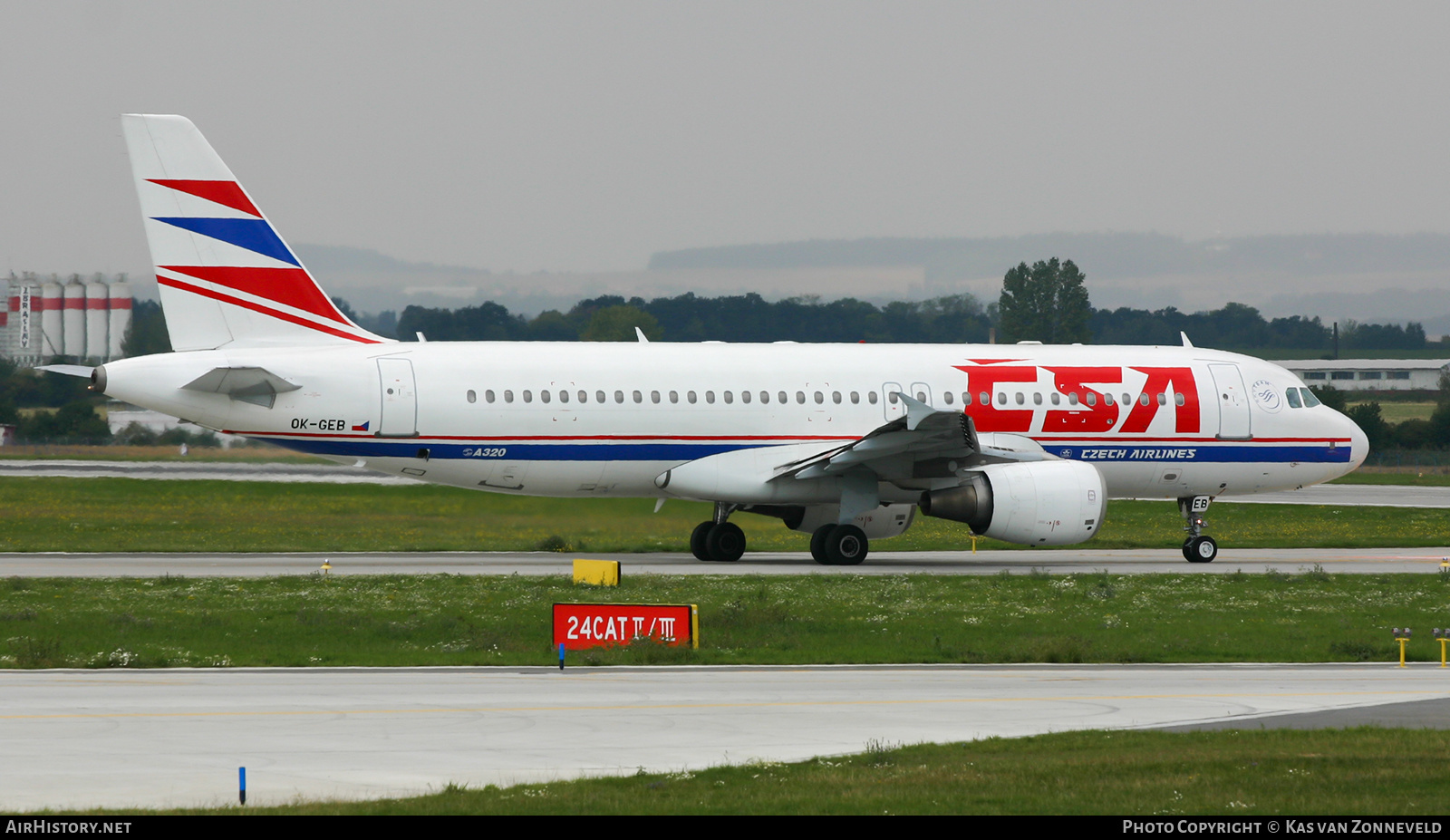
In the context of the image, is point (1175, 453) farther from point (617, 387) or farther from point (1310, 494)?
point (1310, 494)

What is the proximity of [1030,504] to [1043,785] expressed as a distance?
759 inches

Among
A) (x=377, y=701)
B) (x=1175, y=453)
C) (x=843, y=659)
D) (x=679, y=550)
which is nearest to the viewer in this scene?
(x=377, y=701)

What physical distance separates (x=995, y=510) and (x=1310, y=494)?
3850cm

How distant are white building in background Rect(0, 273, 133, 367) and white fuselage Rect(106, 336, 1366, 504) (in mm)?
87156

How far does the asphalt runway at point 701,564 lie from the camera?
29.2 metres

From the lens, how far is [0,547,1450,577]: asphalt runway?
29203 millimetres

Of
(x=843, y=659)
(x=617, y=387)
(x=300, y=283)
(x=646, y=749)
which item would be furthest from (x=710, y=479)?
(x=646, y=749)

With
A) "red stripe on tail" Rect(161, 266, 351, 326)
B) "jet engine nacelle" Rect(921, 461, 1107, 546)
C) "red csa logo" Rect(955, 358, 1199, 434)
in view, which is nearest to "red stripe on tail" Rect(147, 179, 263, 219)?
"red stripe on tail" Rect(161, 266, 351, 326)

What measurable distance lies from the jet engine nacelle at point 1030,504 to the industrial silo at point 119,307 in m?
82.3

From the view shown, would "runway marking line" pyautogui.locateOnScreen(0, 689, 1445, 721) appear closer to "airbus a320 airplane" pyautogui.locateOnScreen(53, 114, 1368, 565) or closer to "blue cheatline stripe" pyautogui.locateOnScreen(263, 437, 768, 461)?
"airbus a320 airplane" pyautogui.locateOnScreen(53, 114, 1368, 565)

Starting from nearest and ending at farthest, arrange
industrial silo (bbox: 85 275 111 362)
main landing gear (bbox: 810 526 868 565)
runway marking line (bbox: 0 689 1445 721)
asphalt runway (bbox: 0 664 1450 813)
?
asphalt runway (bbox: 0 664 1450 813)
runway marking line (bbox: 0 689 1445 721)
main landing gear (bbox: 810 526 868 565)
industrial silo (bbox: 85 275 111 362)

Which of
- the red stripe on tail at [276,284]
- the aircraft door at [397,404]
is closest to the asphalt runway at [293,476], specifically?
the red stripe on tail at [276,284]

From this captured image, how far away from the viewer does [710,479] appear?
31484 mm

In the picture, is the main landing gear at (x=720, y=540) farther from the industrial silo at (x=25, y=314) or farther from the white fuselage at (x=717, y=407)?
the industrial silo at (x=25, y=314)
